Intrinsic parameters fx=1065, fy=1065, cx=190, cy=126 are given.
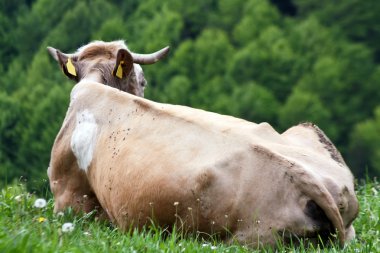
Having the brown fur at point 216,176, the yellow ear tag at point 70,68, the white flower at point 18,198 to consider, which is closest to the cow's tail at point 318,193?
the brown fur at point 216,176

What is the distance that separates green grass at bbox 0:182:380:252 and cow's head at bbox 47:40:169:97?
1.32m

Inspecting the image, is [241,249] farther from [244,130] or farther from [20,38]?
[20,38]

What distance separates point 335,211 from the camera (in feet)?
20.6

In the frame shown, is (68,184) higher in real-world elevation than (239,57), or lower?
higher

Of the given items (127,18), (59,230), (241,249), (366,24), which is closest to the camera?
(59,230)

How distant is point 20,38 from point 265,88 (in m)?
21.1

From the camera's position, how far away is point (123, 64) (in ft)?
29.2

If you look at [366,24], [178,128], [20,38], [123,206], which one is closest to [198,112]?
[178,128]

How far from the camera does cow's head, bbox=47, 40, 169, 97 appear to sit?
8805 mm

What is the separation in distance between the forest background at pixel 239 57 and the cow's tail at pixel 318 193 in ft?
186

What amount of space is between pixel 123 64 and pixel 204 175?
105 inches

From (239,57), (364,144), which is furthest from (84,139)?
(239,57)

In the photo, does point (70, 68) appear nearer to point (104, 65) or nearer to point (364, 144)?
point (104, 65)

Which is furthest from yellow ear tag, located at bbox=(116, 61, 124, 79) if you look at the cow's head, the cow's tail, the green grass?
the cow's tail
